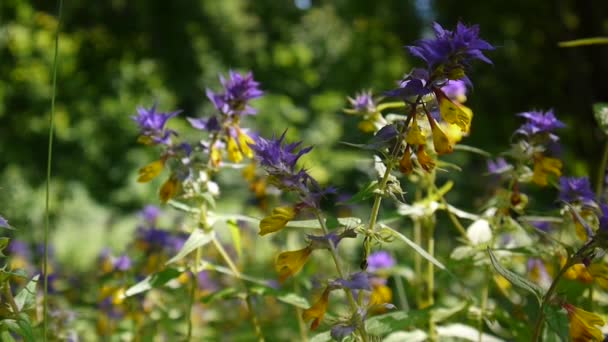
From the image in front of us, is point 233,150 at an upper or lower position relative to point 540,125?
lower

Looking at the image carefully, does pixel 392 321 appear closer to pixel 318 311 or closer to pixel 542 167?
pixel 318 311

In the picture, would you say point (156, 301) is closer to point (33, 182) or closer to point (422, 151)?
point (422, 151)

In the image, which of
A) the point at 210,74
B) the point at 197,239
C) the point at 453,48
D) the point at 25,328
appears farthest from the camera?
the point at 210,74

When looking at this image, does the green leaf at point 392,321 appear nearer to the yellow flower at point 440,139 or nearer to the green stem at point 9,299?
the yellow flower at point 440,139

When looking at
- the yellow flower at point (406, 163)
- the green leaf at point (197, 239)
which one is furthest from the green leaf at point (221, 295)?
the yellow flower at point (406, 163)

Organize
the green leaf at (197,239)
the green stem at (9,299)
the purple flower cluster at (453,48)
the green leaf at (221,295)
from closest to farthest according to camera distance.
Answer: the purple flower cluster at (453,48)
the green stem at (9,299)
the green leaf at (197,239)
the green leaf at (221,295)

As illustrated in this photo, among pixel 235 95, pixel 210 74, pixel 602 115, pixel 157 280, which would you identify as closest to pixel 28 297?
pixel 157 280
